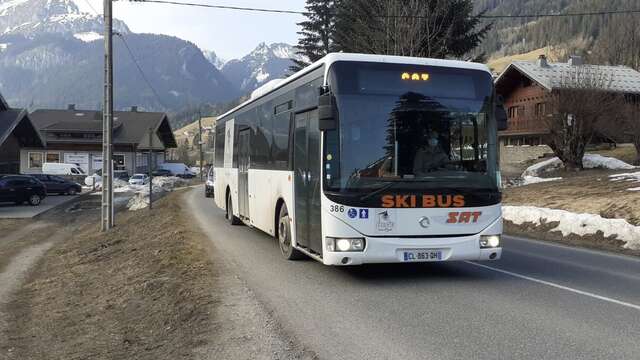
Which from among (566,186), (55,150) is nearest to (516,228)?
(566,186)

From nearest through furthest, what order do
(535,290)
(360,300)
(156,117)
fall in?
(360,300)
(535,290)
(156,117)

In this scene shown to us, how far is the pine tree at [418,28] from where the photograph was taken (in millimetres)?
31000

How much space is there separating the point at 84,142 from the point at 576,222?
62377 mm

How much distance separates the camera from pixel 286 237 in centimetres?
1042

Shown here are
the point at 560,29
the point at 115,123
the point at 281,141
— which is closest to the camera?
the point at 281,141

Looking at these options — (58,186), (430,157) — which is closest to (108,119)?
(430,157)

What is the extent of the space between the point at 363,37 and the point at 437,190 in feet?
93.9

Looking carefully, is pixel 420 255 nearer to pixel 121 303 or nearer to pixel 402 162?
pixel 402 162

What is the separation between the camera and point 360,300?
7617 millimetres

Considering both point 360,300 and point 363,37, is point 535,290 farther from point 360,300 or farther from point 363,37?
point 363,37

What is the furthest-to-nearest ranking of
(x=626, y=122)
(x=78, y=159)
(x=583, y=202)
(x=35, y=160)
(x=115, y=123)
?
1. (x=115, y=123)
2. (x=78, y=159)
3. (x=35, y=160)
4. (x=626, y=122)
5. (x=583, y=202)

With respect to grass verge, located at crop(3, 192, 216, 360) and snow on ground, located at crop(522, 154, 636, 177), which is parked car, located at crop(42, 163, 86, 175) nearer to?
snow on ground, located at crop(522, 154, 636, 177)

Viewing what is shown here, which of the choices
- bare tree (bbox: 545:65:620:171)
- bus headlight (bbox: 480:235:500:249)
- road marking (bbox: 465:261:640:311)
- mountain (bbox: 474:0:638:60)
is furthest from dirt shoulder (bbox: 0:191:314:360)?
mountain (bbox: 474:0:638:60)

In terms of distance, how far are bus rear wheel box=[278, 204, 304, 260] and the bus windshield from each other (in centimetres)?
227
